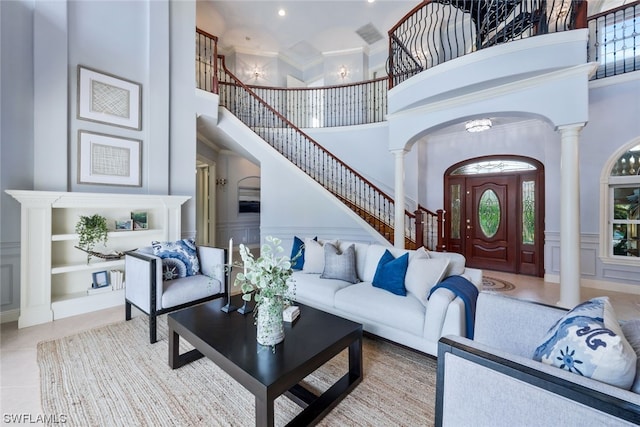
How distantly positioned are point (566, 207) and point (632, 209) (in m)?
2.02

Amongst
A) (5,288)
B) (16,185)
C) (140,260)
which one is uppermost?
(16,185)

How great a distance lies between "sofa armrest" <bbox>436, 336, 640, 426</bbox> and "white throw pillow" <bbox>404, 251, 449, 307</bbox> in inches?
47.3

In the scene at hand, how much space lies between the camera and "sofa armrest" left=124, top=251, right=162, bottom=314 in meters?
2.52

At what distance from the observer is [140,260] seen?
2.68 meters

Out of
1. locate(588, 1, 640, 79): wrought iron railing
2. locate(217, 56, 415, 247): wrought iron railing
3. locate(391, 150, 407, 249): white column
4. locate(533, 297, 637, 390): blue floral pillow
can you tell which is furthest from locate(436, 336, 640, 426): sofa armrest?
locate(588, 1, 640, 79): wrought iron railing

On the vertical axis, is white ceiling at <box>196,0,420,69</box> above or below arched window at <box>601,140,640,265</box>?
above

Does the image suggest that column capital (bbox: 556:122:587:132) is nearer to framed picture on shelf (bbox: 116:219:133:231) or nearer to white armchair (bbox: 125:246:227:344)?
white armchair (bbox: 125:246:227:344)

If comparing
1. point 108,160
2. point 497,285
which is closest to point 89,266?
point 108,160

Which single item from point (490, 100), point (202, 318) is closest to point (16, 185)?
point (202, 318)

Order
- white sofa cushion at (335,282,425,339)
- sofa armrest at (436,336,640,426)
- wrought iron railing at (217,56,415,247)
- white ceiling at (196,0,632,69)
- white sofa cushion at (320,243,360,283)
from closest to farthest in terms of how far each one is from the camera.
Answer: sofa armrest at (436,336,640,426) → white sofa cushion at (335,282,425,339) → white sofa cushion at (320,243,360,283) → wrought iron railing at (217,56,415,247) → white ceiling at (196,0,632,69)

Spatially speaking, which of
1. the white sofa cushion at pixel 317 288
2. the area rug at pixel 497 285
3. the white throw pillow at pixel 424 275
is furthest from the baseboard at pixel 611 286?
the white sofa cushion at pixel 317 288

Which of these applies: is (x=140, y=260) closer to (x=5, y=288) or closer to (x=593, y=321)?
(x=5, y=288)

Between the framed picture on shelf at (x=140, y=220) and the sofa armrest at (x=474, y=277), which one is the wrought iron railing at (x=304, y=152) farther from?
the sofa armrest at (x=474, y=277)

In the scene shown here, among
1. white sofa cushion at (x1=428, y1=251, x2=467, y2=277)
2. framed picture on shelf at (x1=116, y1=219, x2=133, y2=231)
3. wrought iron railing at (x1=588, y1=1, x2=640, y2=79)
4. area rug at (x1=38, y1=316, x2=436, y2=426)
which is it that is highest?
wrought iron railing at (x1=588, y1=1, x2=640, y2=79)
